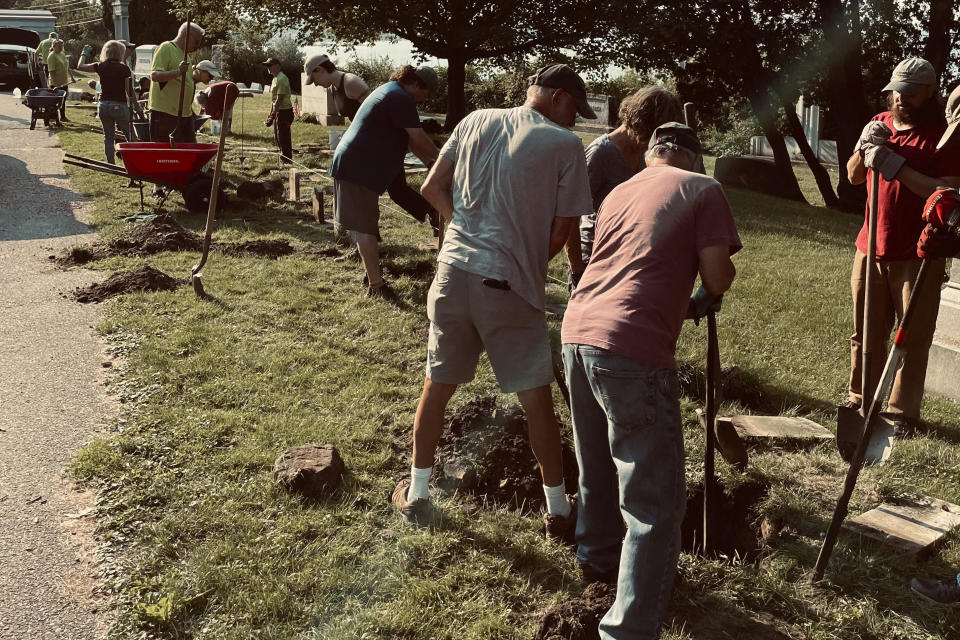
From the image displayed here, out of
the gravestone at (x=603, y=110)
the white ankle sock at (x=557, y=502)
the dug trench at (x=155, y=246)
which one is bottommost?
the white ankle sock at (x=557, y=502)

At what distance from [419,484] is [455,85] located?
17.5 m

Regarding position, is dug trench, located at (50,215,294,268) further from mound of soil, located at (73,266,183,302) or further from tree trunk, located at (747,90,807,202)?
tree trunk, located at (747,90,807,202)

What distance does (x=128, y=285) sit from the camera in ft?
23.0

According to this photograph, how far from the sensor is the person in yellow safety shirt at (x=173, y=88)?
990 cm

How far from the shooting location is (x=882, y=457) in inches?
144

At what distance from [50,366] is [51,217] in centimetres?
555

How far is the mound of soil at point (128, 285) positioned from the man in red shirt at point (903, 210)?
17.6 ft

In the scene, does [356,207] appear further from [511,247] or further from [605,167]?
[511,247]

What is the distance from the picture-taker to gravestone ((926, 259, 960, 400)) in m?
5.45

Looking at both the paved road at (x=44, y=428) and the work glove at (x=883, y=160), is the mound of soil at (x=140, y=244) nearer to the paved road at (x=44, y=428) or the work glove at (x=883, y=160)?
the paved road at (x=44, y=428)

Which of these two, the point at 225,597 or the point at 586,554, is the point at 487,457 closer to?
the point at 586,554

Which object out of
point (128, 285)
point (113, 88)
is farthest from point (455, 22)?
point (128, 285)

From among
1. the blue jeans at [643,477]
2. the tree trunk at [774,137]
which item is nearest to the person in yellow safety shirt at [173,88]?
the blue jeans at [643,477]

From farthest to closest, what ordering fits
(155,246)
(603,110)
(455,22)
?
(603,110), (455,22), (155,246)
